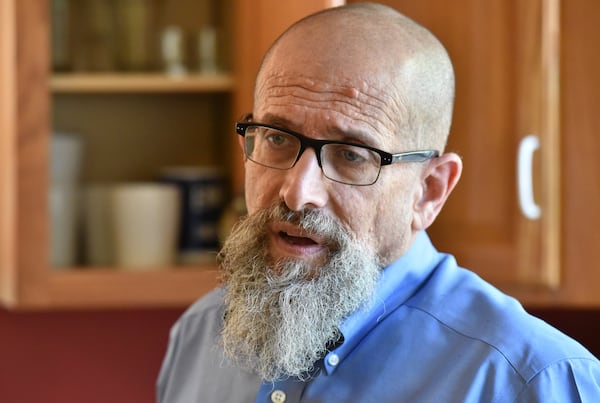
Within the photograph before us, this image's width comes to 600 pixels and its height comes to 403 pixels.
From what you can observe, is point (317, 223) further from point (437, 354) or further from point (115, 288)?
point (115, 288)

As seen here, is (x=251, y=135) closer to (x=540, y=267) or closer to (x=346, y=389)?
(x=346, y=389)

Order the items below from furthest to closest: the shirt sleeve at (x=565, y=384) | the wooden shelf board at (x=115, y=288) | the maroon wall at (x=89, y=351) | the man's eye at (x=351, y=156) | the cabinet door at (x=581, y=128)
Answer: the maroon wall at (x=89, y=351), the wooden shelf board at (x=115, y=288), the cabinet door at (x=581, y=128), the man's eye at (x=351, y=156), the shirt sleeve at (x=565, y=384)

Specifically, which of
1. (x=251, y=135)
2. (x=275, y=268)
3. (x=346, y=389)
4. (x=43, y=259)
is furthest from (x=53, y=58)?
(x=346, y=389)

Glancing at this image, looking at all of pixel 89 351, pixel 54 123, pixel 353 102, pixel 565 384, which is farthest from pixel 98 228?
pixel 565 384

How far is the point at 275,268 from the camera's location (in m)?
1.01

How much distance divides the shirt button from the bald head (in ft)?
1.01

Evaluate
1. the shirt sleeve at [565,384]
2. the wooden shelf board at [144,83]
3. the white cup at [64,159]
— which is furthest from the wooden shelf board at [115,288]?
the shirt sleeve at [565,384]

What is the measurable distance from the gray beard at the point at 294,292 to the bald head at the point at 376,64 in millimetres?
134

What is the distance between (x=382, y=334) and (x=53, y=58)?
2.67ft

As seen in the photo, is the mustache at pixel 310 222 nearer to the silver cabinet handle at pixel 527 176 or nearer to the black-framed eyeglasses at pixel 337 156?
the black-framed eyeglasses at pixel 337 156

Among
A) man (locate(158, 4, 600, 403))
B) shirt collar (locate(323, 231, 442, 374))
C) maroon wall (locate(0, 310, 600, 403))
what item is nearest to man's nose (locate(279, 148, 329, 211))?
man (locate(158, 4, 600, 403))

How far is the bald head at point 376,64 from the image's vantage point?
981mm

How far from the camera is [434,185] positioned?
1059 mm

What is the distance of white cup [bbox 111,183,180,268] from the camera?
1591 mm
